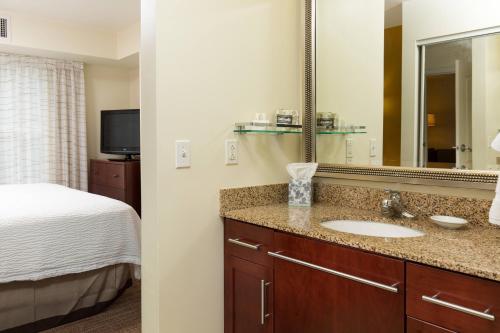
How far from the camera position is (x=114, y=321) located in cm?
254

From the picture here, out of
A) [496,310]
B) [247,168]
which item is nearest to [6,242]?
[247,168]

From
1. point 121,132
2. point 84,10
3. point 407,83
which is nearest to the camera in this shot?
point 407,83

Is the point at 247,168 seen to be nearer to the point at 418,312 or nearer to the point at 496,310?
the point at 418,312

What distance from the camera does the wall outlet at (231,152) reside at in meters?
1.80

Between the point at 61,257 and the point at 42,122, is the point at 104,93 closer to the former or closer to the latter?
the point at 42,122

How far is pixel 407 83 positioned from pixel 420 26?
0.24m

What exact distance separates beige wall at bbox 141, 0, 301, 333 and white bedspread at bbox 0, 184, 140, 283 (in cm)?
97

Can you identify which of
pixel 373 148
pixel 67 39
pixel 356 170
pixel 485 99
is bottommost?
pixel 356 170

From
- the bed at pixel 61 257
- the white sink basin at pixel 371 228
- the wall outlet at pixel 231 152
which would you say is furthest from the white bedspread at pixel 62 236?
the white sink basin at pixel 371 228

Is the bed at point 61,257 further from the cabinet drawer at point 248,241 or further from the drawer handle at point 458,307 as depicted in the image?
the drawer handle at point 458,307

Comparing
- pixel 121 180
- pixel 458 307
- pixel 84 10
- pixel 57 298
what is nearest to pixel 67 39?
pixel 84 10

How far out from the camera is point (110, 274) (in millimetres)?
2691

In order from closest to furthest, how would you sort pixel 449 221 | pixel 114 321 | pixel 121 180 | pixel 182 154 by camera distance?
pixel 449 221
pixel 182 154
pixel 114 321
pixel 121 180

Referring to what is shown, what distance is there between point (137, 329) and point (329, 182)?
1.50 metres
